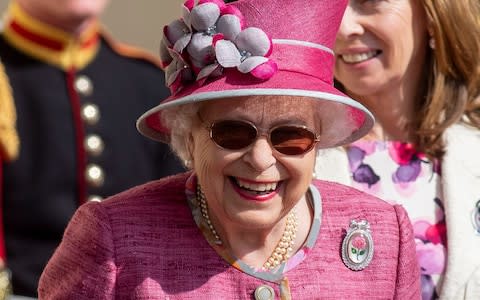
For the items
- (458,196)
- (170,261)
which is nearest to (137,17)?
(458,196)

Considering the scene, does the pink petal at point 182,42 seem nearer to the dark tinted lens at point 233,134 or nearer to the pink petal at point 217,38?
the pink petal at point 217,38

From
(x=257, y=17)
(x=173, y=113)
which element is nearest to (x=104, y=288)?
(x=173, y=113)

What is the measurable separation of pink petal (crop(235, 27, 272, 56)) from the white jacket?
0.82m

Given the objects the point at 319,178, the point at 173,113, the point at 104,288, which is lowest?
the point at 319,178

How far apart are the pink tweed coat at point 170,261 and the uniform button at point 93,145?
1.44 meters

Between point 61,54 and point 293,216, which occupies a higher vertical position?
point 293,216

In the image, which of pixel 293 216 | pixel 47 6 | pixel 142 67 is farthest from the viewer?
pixel 142 67

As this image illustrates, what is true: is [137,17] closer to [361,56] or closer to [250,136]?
[361,56]

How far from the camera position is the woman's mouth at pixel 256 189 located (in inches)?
115

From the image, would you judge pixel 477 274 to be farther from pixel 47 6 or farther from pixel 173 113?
pixel 47 6

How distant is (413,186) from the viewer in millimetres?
3768

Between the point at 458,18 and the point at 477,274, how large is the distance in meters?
0.77

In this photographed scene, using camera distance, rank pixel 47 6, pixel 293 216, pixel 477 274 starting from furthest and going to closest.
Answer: pixel 47 6 < pixel 477 274 < pixel 293 216

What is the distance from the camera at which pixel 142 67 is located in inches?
191
